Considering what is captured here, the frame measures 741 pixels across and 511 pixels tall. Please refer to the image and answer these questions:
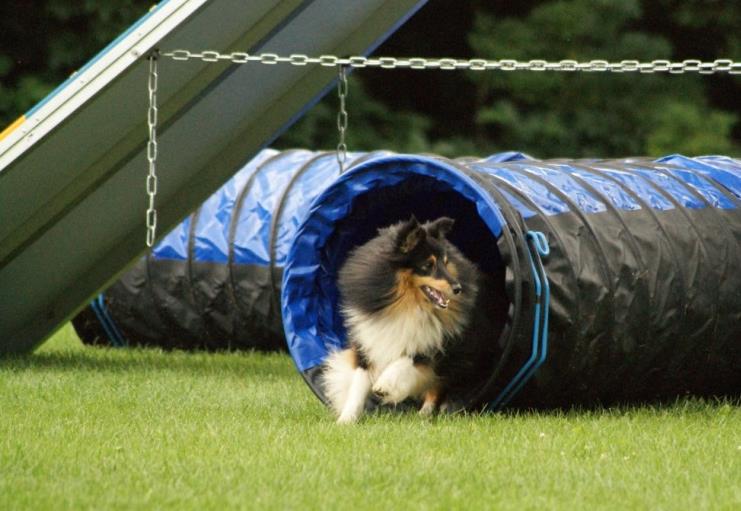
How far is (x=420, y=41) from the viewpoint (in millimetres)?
19250

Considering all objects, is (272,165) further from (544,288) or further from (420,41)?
(420,41)

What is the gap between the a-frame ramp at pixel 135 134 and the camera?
6.79m

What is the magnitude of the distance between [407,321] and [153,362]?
2.85 m

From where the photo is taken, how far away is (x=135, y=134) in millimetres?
7305

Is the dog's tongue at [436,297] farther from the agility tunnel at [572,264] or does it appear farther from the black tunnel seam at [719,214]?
the black tunnel seam at [719,214]

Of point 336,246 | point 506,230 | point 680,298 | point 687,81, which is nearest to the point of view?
point 506,230

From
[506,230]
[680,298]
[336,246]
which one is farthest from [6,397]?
[680,298]

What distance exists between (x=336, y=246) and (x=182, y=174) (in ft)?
4.97

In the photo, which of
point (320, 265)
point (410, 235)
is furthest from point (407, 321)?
point (320, 265)

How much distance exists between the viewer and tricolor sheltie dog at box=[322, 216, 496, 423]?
19.3ft

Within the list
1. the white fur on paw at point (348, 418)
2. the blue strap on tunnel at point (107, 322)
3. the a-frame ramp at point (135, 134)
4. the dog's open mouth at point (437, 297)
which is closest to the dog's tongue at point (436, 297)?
the dog's open mouth at point (437, 297)

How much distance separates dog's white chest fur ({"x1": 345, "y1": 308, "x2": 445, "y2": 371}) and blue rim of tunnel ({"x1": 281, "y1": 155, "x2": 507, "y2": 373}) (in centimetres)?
54

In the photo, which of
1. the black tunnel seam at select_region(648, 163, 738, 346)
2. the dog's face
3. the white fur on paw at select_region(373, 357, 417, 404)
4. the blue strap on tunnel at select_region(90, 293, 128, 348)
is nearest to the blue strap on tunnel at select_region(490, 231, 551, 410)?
the dog's face

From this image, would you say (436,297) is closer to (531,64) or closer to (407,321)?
(407,321)
